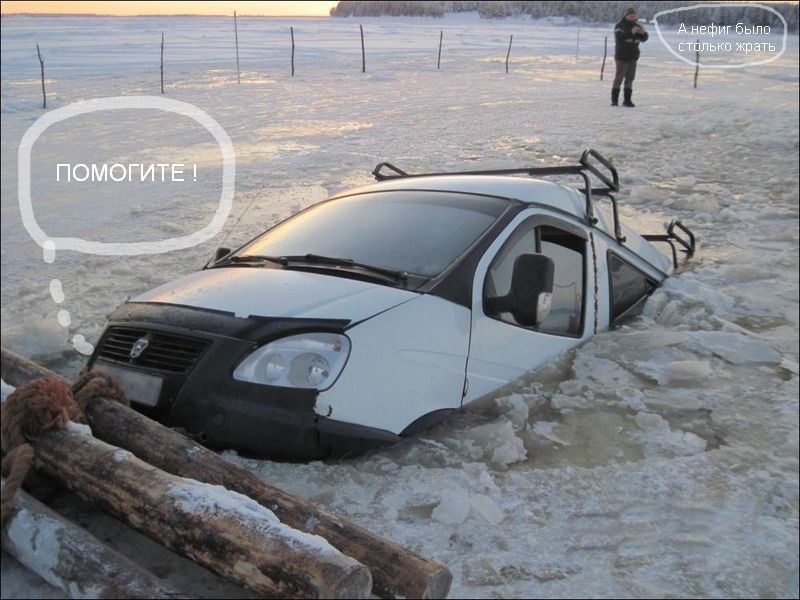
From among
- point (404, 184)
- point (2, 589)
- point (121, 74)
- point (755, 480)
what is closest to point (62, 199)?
point (404, 184)

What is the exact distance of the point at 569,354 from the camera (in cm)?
477

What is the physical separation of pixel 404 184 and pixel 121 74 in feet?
65.3

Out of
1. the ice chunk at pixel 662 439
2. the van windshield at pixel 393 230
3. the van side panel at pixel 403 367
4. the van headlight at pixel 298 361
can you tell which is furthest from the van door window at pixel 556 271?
the van headlight at pixel 298 361

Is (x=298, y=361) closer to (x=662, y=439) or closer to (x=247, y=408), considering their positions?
(x=247, y=408)

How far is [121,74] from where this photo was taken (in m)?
22.7

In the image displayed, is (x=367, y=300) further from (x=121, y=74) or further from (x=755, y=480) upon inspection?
(x=121, y=74)

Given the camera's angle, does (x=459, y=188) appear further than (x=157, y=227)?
No

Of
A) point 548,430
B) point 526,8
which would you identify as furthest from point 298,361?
point 526,8

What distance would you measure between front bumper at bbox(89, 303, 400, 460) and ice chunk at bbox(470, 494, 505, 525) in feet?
1.52

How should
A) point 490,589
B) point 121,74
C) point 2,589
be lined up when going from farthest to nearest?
point 121,74, point 490,589, point 2,589

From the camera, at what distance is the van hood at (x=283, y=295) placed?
362 centimetres

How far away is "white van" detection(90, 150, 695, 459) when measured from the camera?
3.43 m

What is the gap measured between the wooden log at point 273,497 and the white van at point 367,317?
11.4 inches

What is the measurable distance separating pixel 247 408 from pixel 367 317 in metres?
0.65
